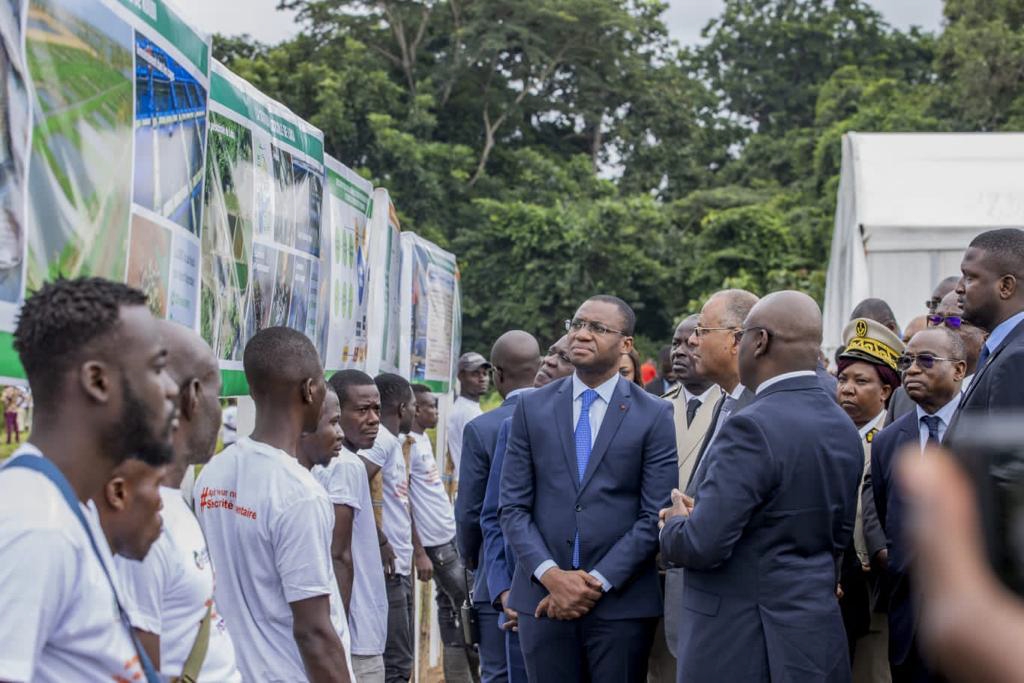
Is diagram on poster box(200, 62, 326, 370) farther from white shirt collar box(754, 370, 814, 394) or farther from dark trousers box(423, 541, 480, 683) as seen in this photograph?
dark trousers box(423, 541, 480, 683)

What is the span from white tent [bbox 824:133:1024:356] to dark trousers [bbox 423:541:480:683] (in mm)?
4317

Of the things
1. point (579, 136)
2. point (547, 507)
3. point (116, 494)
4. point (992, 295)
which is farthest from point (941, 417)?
point (579, 136)

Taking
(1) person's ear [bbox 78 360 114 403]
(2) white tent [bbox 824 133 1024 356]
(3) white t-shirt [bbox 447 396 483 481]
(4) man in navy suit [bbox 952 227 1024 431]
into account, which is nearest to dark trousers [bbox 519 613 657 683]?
(4) man in navy suit [bbox 952 227 1024 431]

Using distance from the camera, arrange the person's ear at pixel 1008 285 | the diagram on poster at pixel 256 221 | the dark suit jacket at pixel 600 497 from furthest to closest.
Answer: the dark suit jacket at pixel 600 497, the person's ear at pixel 1008 285, the diagram on poster at pixel 256 221

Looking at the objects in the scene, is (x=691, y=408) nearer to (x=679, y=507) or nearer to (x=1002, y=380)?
(x=679, y=507)

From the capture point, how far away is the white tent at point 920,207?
10617 mm

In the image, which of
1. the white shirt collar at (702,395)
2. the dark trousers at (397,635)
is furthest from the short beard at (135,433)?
the dark trousers at (397,635)

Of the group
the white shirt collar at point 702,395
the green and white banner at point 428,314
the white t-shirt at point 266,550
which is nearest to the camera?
the white t-shirt at point 266,550

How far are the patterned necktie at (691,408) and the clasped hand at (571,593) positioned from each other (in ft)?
4.70

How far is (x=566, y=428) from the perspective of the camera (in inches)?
233

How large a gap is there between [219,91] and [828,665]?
121 inches

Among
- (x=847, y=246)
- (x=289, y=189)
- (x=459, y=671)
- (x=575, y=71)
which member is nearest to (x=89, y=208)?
(x=289, y=189)

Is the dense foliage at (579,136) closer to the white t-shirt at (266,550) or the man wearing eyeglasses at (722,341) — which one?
the man wearing eyeglasses at (722,341)

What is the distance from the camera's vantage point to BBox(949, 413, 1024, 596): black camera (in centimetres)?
112
